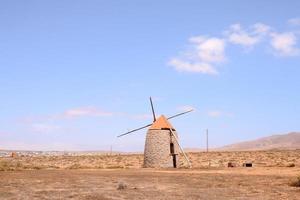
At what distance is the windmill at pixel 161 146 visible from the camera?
134 feet

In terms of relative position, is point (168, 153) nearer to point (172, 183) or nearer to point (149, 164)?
point (149, 164)

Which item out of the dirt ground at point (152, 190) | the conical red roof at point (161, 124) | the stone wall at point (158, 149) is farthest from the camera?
the conical red roof at point (161, 124)

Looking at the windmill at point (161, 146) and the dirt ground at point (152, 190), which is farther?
the windmill at point (161, 146)

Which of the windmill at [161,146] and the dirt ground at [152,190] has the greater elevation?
the windmill at [161,146]

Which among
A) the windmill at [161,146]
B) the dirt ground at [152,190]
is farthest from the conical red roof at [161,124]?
the dirt ground at [152,190]

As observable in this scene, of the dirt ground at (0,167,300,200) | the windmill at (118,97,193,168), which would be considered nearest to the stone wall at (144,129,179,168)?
the windmill at (118,97,193,168)

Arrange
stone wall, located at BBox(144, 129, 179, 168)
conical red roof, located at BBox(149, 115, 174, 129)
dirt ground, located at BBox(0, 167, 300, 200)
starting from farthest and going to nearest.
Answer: conical red roof, located at BBox(149, 115, 174, 129)
stone wall, located at BBox(144, 129, 179, 168)
dirt ground, located at BBox(0, 167, 300, 200)

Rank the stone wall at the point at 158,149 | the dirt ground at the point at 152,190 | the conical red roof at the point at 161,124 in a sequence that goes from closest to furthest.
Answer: the dirt ground at the point at 152,190 → the stone wall at the point at 158,149 → the conical red roof at the point at 161,124

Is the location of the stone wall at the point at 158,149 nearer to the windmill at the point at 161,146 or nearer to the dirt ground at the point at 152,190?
the windmill at the point at 161,146

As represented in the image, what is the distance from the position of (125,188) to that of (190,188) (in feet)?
9.96

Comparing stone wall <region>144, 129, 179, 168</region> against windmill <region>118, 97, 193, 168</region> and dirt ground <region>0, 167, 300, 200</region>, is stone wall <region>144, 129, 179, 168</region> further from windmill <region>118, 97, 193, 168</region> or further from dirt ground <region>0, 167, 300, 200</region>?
dirt ground <region>0, 167, 300, 200</region>

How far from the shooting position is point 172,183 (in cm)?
2444

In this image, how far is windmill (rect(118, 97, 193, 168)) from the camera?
40.8 meters

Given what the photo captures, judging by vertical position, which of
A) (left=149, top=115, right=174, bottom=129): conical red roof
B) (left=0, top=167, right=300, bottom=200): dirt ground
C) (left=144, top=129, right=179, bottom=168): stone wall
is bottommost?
(left=0, top=167, right=300, bottom=200): dirt ground
